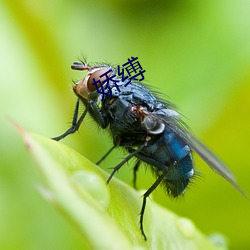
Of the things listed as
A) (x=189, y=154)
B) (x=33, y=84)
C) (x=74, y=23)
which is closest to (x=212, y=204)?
(x=189, y=154)

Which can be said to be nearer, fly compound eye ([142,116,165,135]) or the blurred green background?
fly compound eye ([142,116,165,135])

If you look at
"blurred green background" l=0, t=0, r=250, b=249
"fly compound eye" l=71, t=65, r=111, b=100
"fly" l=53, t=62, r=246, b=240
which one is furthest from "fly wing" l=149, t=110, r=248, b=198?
"blurred green background" l=0, t=0, r=250, b=249

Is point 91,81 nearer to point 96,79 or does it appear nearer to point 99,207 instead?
point 96,79

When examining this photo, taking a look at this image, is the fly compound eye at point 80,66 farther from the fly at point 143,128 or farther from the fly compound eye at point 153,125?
the fly compound eye at point 153,125

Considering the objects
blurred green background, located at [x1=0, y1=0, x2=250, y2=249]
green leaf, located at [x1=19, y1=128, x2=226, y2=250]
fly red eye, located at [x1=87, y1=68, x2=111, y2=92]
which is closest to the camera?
green leaf, located at [x1=19, y1=128, x2=226, y2=250]

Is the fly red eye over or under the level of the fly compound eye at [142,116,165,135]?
over

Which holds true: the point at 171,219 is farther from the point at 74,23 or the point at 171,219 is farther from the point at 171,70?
the point at 74,23

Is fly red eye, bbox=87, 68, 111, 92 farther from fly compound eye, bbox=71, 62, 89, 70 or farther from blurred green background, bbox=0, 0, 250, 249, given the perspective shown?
blurred green background, bbox=0, 0, 250, 249
